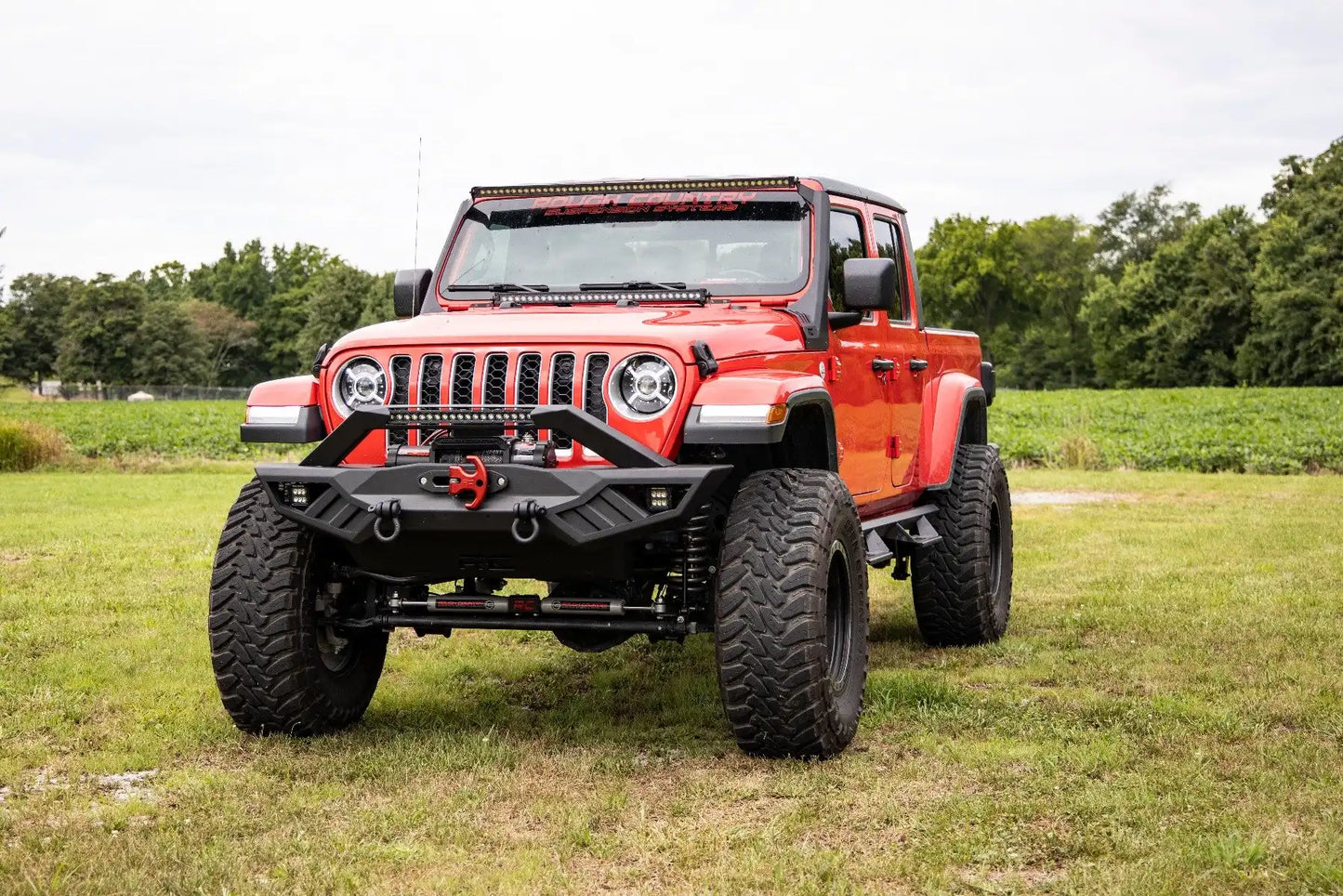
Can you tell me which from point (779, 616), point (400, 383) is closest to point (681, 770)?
point (779, 616)

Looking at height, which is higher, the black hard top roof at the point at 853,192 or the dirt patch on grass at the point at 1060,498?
the black hard top roof at the point at 853,192

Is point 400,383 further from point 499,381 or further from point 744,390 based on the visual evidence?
point 744,390

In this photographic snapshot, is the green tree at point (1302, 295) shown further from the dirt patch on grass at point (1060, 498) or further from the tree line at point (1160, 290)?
the dirt patch on grass at point (1060, 498)

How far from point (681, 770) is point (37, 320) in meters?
101

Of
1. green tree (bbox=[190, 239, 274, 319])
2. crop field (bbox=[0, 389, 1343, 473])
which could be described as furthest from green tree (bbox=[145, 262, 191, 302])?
crop field (bbox=[0, 389, 1343, 473])

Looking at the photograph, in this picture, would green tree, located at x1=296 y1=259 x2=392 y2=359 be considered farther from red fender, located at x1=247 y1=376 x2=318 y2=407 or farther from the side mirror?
red fender, located at x1=247 y1=376 x2=318 y2=407

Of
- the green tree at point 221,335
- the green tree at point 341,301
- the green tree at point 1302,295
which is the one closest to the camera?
the green tree at point 1302,295

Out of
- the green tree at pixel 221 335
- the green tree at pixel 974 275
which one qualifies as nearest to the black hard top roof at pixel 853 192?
the green tree at pixel 974 275

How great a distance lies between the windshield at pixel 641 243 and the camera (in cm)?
660

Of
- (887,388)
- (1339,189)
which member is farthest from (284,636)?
(1339,189)

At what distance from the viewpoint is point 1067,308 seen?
342 feet

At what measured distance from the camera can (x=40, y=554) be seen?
494 inches

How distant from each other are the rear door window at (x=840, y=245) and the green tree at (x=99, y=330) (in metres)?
94.1

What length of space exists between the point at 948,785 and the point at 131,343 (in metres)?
98.2
